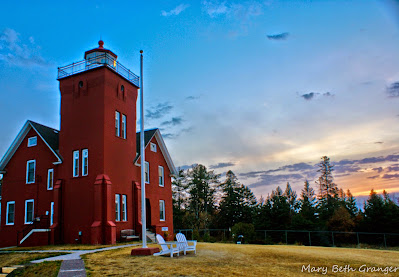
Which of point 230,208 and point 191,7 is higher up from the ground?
point 191,7

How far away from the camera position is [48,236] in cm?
2253

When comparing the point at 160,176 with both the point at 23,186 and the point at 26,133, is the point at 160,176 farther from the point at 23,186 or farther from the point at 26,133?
the point at 26,133

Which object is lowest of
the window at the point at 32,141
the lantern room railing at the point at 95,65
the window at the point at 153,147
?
the window at the point at 153,147

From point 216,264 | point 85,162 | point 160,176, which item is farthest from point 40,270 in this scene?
point 160,176

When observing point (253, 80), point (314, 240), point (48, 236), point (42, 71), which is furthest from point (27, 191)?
point (314, 240)

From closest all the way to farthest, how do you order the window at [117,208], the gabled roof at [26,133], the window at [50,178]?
the window at [117,208]
the window at [50,178]
the gabled roof at [26,133]

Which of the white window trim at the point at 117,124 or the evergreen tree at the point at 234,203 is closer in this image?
the white window trim at the point at 117,124

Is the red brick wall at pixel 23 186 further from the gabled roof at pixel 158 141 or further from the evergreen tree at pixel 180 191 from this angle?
the evergreen tree at pixel 180 191

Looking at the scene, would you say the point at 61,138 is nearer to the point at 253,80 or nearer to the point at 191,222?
the point at 253,80

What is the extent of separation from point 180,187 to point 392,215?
33.3 m


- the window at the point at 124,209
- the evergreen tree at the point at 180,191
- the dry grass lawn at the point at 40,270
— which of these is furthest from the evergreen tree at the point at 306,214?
the dry grass lawn at the point at 40,270

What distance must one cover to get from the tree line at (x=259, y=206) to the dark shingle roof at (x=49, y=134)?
2809 cm

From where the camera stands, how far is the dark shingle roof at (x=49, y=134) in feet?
84.7

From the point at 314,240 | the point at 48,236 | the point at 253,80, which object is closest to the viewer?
the point at 253,80
